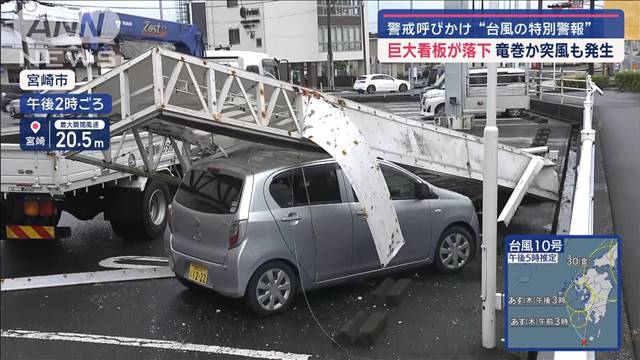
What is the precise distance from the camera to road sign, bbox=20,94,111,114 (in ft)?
15.3

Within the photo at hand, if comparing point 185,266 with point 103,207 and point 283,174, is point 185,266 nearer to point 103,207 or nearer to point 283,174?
point 283,174

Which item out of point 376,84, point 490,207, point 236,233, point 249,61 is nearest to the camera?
point 490,207

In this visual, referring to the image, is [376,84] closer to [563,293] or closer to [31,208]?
[31,208]

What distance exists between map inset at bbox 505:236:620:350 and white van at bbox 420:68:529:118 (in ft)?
54.3

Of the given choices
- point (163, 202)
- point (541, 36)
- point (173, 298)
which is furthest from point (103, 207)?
point (541, 36)

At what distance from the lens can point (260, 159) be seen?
5.77m

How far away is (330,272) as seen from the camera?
5.70 m

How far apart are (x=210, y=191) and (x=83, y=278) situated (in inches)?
87.0

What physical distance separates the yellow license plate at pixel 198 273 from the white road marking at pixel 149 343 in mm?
A: 649

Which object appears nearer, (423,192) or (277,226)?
(277,226)

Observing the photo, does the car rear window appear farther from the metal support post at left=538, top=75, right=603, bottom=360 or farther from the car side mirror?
the metal support post at left=538, top=75, right=603, bottom=360

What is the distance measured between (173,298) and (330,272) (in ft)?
5.46

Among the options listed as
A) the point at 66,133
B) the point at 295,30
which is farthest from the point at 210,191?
the point at 295,30

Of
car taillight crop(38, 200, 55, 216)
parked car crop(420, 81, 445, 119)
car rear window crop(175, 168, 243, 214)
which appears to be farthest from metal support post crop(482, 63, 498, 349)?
parked car crop(420, 81, 445, 119)
